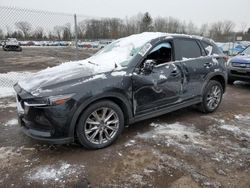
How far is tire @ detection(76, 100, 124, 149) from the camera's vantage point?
11.3 feet

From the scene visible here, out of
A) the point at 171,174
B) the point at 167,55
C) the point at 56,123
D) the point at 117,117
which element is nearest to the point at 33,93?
the point at 56,123

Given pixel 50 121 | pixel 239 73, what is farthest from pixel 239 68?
pixel 50 121

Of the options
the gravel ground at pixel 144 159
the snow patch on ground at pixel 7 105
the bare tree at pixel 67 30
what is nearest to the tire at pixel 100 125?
the gravel ground at pixel 144 159

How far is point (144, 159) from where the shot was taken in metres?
3.42

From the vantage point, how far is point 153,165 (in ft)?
10.8

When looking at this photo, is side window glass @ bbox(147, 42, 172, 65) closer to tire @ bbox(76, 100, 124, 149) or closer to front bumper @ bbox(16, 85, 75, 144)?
tire @ bbox(76, 100, 124, 149)

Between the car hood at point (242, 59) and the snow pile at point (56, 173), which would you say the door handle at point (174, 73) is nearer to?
the snow pile at point (56, 173)

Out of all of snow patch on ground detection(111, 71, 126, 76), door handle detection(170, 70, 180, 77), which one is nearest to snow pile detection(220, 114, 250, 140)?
door handle detection(170, 70, 180, 77)

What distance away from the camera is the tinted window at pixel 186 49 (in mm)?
4578

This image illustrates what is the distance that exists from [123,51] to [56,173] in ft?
7.70

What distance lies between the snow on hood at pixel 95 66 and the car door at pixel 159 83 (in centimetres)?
32

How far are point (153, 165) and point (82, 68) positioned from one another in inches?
74.2

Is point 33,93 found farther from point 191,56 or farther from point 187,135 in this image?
point 191,56

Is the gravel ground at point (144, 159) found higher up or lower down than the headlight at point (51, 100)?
lower down
